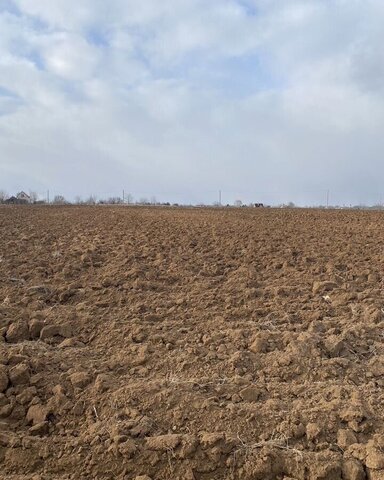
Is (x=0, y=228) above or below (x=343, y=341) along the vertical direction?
above

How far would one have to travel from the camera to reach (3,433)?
3.81 meters

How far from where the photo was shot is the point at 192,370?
4.63 metres

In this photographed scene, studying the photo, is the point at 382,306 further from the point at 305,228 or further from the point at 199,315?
the point at 305,228

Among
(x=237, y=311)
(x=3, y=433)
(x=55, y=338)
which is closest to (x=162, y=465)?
(x=3, y=433)

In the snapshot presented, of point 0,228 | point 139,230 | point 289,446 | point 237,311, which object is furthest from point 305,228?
point 289,446

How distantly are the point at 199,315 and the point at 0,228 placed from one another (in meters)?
9.50

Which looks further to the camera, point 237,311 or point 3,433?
point 237,311

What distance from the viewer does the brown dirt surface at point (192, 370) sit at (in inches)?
141

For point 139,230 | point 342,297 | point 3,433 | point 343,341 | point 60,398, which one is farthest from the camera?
Result: point 139,230

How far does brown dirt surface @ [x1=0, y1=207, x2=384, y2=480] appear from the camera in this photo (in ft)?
11.7

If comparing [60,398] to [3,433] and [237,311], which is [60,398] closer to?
[3,433]

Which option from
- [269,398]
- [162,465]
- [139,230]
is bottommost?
[162,465]

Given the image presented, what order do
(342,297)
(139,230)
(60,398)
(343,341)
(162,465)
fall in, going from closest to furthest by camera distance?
(162,465) < (60,398) < (343,341) < (342,297) < (139,230)

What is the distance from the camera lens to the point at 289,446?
366 cm
